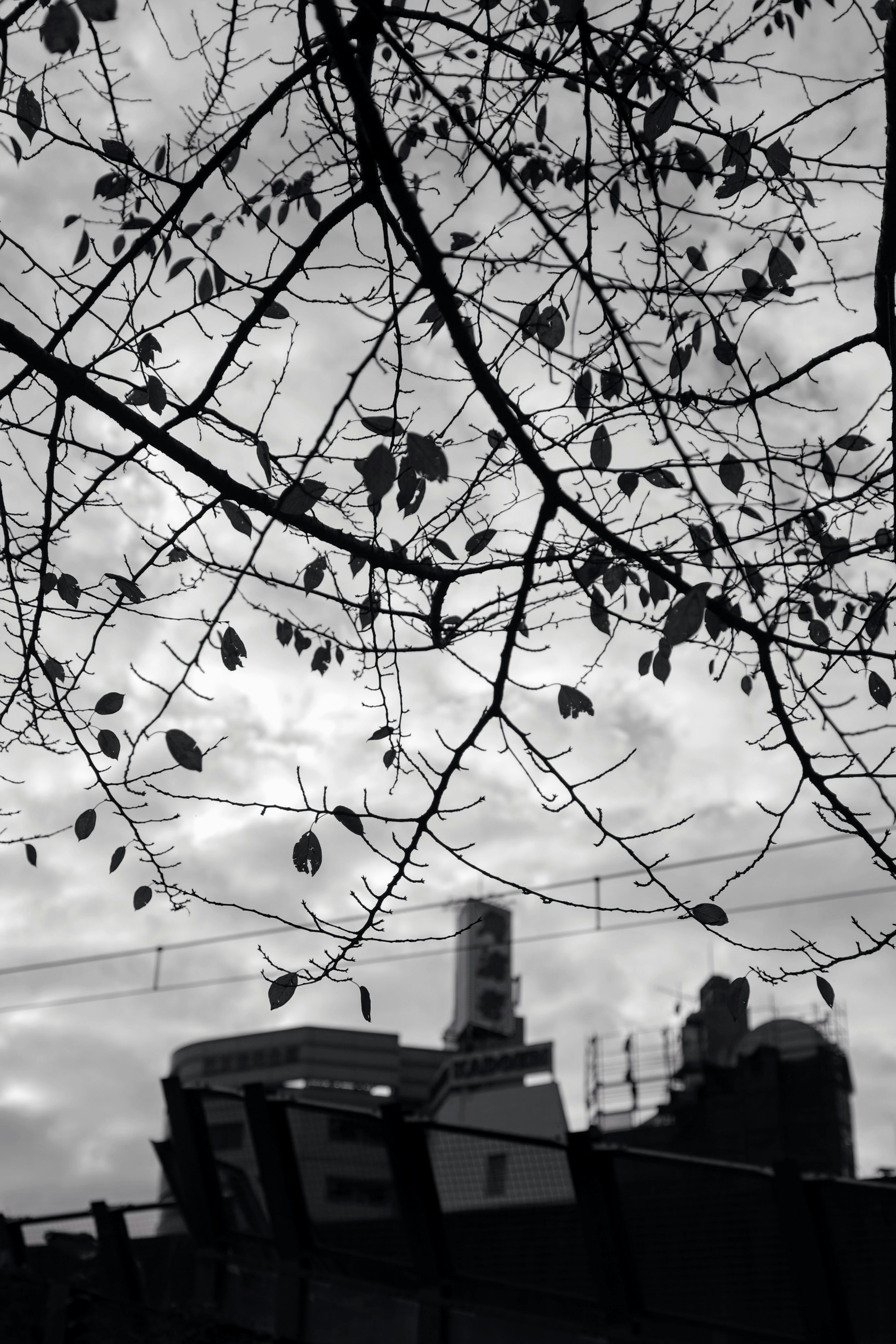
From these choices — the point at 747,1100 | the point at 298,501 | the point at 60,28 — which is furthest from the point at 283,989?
the point at 747,1100

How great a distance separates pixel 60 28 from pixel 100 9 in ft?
0.30

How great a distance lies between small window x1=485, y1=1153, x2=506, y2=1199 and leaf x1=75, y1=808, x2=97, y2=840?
2.55 meters

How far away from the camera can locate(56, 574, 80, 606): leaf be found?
415cm

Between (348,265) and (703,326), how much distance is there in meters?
1.17

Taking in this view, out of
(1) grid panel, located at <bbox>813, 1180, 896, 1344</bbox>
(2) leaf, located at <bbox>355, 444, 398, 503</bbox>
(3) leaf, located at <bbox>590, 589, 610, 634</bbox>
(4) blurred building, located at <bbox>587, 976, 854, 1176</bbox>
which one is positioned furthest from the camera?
(4) blurred building, located at <bbox>587, 976, 854, 1176</bbox>

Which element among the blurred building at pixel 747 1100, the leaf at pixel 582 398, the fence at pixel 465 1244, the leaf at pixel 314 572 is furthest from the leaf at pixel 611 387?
the blurred building at pixel 747 1100

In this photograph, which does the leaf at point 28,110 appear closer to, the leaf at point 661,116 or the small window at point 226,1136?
the leaf at point 661,116

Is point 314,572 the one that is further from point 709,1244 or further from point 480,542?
point 709,1244

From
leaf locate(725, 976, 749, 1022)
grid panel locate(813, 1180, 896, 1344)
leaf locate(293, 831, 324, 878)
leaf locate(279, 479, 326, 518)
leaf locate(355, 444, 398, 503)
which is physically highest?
leaf locate(279, 479, 326, 518)

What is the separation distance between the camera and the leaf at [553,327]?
3.75m

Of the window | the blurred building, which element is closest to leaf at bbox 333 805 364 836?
the window

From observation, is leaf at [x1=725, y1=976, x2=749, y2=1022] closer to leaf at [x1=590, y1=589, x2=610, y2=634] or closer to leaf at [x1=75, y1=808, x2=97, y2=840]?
leaf at [x1=590, y1=589, x2=610, y2=634]

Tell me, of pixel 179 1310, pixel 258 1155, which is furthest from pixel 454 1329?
pixel 179 1310

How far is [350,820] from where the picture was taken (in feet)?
10.4
